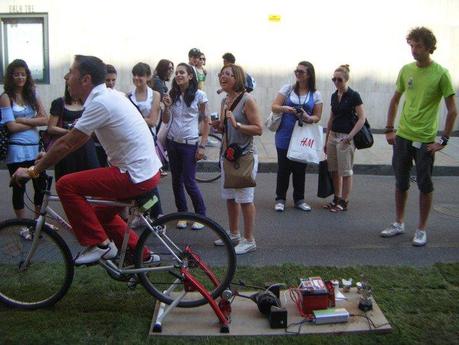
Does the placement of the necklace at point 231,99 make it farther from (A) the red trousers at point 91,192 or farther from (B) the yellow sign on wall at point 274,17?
(B) the yellow sign on wall at point 274,17

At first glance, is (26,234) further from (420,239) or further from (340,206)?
(340,206)

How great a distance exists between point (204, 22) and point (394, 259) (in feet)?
27.1

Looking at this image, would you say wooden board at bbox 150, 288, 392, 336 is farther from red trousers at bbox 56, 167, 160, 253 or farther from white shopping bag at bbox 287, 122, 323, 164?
white shopping bag at bbox 287, 122, 323, 164

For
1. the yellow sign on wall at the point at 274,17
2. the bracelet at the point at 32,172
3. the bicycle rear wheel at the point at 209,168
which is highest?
the yellow sign on wall at the point at 274,17

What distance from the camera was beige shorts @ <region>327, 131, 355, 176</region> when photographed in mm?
6934

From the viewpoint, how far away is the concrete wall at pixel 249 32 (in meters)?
12.2

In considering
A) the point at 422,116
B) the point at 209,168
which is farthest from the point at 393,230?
the point at 209,168

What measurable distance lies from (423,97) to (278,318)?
2.84m

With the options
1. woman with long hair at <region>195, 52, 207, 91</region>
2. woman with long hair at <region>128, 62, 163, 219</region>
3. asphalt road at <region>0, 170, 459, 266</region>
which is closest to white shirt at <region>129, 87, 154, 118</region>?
woman with long hair at <region>128, 62, 163, 219</region>

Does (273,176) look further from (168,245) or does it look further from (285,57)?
(168,245)

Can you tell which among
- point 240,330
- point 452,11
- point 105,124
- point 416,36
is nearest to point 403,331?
point 240,330

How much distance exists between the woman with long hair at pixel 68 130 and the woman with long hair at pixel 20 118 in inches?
6.4

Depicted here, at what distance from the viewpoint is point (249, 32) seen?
1232 centimetres

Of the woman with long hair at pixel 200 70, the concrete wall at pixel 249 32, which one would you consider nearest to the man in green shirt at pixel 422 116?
the woman with long hair at pixel 200 70
